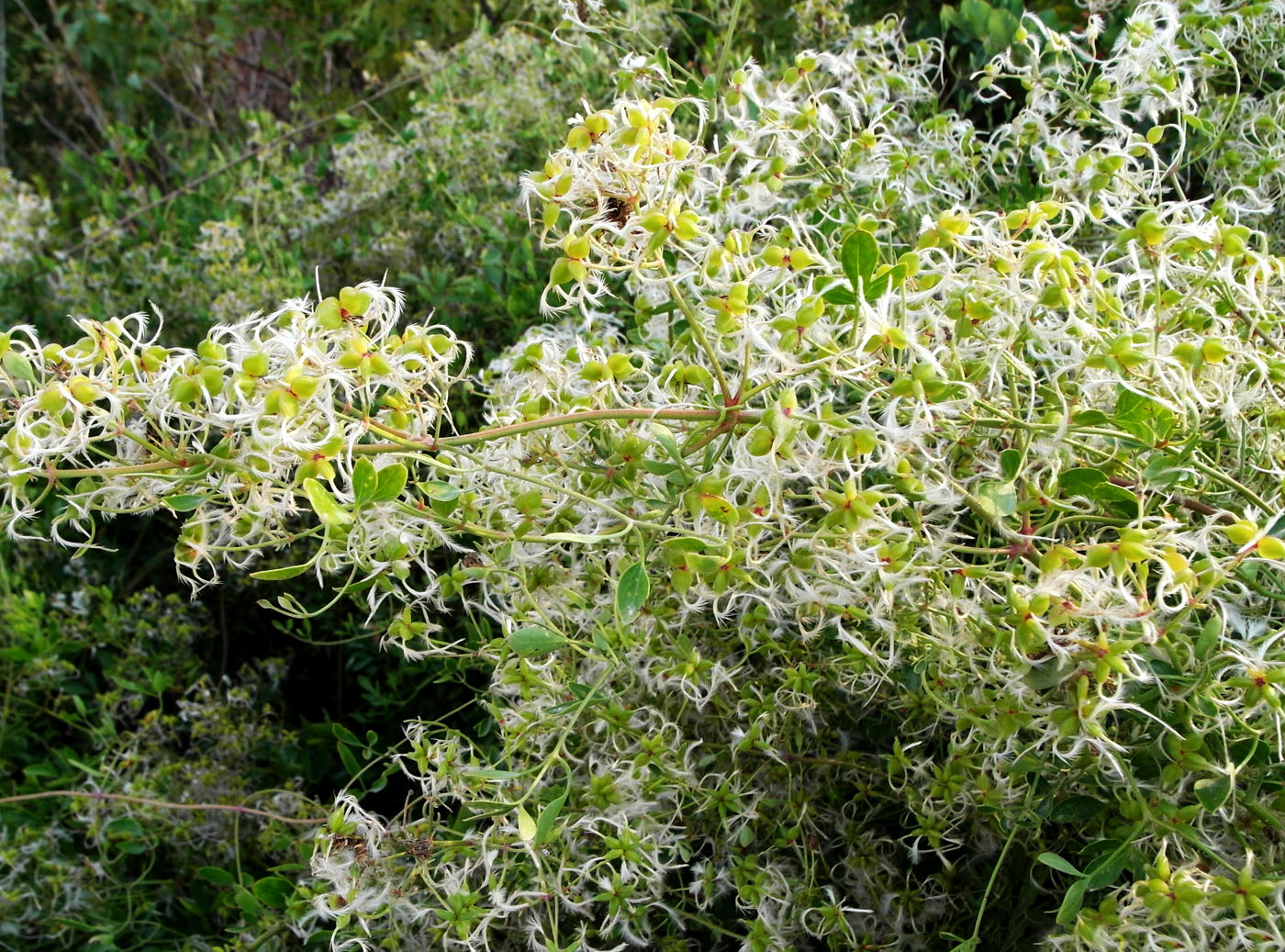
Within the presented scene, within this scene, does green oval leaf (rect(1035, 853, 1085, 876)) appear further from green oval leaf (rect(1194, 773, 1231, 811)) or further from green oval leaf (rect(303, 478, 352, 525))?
green oval leaf (rect(303, 478, 352, 525))

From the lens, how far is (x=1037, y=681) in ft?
2.05

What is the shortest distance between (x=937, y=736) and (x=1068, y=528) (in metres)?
0.28

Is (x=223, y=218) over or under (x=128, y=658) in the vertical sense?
over

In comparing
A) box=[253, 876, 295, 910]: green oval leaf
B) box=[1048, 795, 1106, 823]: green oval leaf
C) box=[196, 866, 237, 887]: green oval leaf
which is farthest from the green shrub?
box=[196, 866, 237, 887]: green oval leaf

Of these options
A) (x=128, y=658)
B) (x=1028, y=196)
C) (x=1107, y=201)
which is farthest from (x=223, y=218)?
(x=1107, y=201)

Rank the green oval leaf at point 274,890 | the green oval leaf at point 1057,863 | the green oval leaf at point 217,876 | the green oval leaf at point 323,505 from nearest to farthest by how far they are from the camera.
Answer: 1. the green oval leaf at point 323,505
2. the green oval leaf at point 1057,863
3. the green oval leaf at point 274,890
4. the green oval leaf at point 217,876

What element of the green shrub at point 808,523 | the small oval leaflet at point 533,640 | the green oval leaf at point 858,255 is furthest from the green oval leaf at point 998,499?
the small oval leaflet at point 533,640

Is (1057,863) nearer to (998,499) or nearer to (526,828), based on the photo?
(998,499)

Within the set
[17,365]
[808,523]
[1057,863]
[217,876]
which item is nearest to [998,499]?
[808,523]

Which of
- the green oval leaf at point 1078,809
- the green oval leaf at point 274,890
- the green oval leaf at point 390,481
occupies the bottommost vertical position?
the green oval leaf at point 274,890

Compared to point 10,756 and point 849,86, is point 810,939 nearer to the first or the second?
point 849,86

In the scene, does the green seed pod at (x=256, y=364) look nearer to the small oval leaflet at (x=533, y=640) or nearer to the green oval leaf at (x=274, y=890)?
the small oval leaflet at (x=533, y=640)

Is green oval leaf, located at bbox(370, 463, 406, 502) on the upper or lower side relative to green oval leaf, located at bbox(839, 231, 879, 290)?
lower

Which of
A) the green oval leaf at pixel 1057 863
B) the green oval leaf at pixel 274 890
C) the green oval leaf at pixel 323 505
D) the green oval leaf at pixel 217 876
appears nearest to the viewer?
the green oval leaf at pixel 323 505
